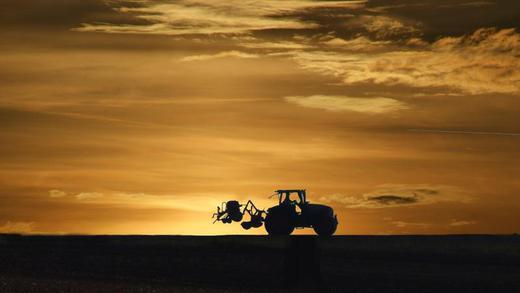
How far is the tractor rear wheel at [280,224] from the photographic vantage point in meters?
50.3

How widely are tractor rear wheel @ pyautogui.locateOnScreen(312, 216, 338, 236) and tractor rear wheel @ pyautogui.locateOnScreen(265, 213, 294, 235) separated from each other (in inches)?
53.4

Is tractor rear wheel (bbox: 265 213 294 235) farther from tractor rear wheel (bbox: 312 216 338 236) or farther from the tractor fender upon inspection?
tractor rear wheel (bbox: 312 216 338 236)

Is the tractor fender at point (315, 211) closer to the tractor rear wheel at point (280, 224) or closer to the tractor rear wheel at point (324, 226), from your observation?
the tractor rear wheel at point (324, 226)
